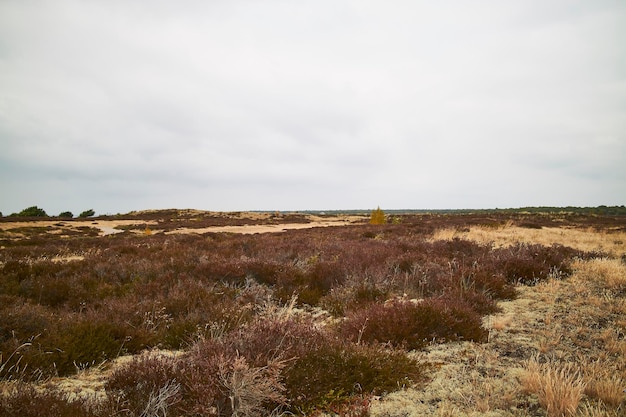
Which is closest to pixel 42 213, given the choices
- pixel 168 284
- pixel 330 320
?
pixel 168 284

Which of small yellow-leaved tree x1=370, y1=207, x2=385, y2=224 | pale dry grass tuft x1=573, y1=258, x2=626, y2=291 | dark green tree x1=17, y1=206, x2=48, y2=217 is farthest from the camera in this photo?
dark green tree x1=17, y1=206, x2=48, y2=217

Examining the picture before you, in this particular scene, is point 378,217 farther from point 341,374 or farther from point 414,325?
point 341,374

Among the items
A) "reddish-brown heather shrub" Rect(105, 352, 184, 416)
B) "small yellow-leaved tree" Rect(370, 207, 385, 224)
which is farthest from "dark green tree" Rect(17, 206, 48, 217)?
"reddish-brown heather shrub" Rect(105, 352, 184, 416)

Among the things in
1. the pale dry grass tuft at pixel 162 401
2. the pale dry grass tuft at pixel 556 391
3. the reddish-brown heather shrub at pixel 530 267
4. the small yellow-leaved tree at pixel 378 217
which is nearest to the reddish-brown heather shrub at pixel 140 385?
the pale dry grass tuft at pixel 162 401

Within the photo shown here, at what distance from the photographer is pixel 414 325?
14.2 ft

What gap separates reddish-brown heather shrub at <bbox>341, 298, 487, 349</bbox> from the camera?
421 centimetres

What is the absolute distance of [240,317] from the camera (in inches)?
196

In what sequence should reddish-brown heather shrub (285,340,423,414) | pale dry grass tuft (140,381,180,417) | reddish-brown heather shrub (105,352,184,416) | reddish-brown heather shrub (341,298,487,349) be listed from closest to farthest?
1. pale dry grass tuft (140,381,180,417)
2. reddish-brown heather shrub (105,352,184,416)
3. reddish-brown heather shrub (285,340,423,414)
4. reddish-brown heather shrub (341,298,487,349)

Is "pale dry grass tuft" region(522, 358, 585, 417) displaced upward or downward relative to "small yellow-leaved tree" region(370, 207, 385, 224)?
downward

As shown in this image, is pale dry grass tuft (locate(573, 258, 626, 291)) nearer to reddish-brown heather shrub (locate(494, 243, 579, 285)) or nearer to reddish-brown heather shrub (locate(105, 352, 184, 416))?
reddish-brown heather shrub (locate(494, 243, 579, 285))

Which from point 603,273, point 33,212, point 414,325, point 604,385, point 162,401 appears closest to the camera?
point 162,401

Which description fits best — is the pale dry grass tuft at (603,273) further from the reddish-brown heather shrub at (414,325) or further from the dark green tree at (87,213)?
the dark green tree at (87,213)

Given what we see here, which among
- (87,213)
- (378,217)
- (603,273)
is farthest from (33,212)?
(603,273)

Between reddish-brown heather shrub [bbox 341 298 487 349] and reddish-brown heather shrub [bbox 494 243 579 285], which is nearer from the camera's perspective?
reddish-brown heather shrub [bbox 341 298 487 349]
